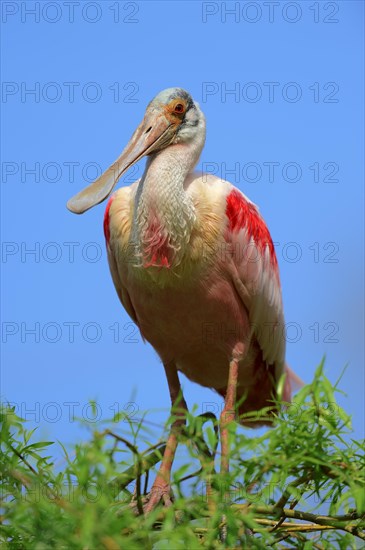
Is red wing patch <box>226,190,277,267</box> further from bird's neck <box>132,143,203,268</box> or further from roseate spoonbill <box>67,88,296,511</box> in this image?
bird's neck <box>132,143,203,268</box>

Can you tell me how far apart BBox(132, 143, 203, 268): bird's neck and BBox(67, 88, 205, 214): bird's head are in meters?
0.24

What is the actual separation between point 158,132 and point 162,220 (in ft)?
2.17

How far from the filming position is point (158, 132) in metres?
5.52

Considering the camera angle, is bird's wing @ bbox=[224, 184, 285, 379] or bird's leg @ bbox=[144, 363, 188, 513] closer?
bird's leg @ bbox=[144, 363, 188, 513]

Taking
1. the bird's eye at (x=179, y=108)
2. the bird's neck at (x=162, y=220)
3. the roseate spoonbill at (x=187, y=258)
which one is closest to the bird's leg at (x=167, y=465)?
the roseate spoonbill at (x=187, y=258)

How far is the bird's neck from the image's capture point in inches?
201

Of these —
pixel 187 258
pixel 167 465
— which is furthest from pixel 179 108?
pixel 167 465

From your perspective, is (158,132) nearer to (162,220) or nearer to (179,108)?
(179,108)

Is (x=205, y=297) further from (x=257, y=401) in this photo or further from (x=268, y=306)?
(x=257, y=401)

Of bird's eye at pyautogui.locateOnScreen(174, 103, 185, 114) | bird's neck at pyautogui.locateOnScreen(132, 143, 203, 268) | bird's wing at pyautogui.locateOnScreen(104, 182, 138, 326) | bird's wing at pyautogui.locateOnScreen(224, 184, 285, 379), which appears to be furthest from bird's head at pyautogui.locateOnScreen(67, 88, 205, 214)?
bird's wing at pyautogui.locateOnScreen(224, 184, 285, 379)

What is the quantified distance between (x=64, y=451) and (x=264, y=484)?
0.67 m

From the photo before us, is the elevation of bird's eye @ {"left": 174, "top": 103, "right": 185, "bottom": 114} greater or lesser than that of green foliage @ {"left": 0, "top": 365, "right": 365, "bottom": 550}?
greater

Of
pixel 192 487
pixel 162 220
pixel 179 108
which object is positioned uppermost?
pixel 179 108

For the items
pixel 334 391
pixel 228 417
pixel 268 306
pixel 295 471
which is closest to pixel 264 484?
pixel 295 471
